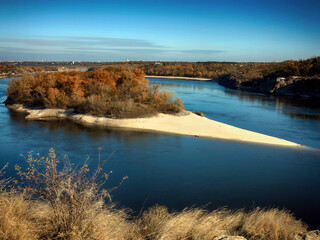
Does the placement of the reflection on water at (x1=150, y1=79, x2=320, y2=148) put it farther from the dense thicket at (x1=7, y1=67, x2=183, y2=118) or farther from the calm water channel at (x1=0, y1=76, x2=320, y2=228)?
the dense thicket at (x1=7, y1=67, x2=183, y2=118)

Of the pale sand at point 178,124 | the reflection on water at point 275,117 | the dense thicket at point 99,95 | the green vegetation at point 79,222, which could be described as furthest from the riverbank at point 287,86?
the green vegetation at point 79,222

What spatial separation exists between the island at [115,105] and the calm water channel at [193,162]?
1.75 metres

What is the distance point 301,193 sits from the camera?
11938 mm

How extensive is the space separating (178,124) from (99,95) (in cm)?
961

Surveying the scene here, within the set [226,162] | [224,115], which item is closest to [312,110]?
[224,115]

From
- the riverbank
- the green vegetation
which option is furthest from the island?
the riverbank

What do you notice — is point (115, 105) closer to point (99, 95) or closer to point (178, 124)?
point (99, 95)

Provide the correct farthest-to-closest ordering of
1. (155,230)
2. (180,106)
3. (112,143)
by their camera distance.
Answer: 1. (180,106)
2. (112,143)
3. (155,230)

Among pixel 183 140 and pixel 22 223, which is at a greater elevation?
pixel 22 223

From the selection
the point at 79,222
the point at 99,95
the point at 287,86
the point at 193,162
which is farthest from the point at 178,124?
the point at 287,86

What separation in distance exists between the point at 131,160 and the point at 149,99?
46.4 ft

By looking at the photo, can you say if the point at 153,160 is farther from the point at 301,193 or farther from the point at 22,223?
the point at 22,223

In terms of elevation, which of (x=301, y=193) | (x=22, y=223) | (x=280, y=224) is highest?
(x=22, y=223)

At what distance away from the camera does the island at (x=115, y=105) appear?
22.9m
